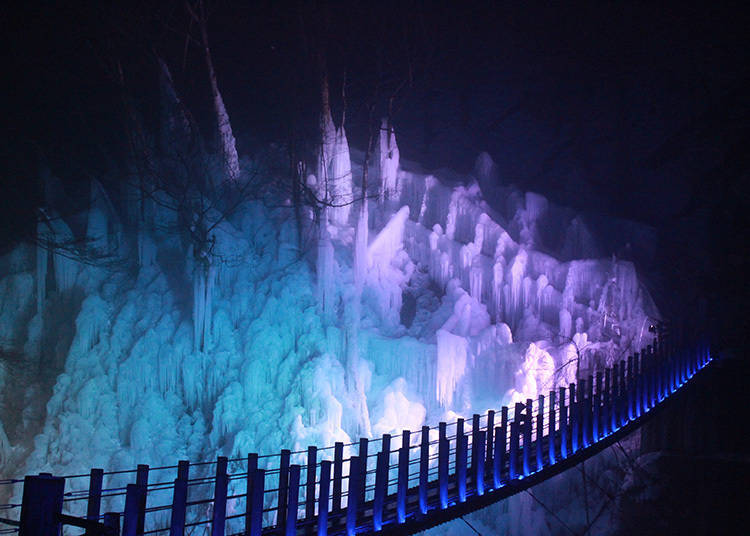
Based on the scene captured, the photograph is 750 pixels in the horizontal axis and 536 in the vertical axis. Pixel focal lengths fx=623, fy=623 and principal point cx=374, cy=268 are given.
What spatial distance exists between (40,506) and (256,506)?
1.53 meters

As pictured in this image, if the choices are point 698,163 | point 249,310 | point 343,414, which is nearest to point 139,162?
point 249,310

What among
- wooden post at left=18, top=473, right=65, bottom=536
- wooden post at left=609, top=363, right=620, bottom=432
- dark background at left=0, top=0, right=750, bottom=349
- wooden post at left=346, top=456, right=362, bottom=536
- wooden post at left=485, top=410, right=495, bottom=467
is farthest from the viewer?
dark background at left=0, top=0, right=750, bottom=349

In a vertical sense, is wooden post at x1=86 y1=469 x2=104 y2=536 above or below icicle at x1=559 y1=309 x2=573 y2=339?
below

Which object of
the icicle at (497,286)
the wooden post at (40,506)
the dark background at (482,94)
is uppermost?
the dark background at (482,94)

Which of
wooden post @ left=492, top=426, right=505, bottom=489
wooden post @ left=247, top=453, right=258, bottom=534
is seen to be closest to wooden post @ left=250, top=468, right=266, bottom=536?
wooden post @ left=247, top=453, right=258, bottom=534

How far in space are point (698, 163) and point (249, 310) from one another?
1150cm

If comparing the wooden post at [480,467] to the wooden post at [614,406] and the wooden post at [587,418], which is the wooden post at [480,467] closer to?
the wooden post at [587,418]

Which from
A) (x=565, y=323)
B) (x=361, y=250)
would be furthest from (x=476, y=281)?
(x=361, y=250)

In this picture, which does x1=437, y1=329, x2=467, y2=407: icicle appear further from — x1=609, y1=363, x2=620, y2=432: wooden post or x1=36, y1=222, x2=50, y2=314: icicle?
x1=36, y1=222, x2=50, y2=314: icicle

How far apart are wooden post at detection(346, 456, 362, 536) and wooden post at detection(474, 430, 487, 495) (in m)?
1.61

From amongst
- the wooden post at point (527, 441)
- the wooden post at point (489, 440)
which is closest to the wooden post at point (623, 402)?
the wooden post at point (527, 441)

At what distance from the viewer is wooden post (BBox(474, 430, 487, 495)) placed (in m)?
6.14

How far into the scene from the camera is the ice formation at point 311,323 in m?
9.24

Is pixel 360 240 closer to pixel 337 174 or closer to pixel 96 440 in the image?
pixel 337 174
